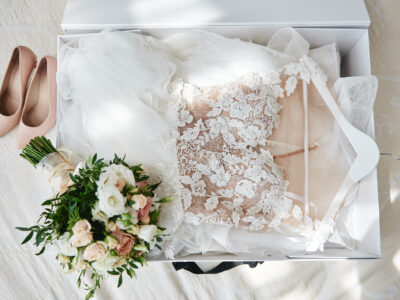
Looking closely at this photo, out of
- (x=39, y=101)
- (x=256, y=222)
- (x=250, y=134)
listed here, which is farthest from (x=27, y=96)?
(x=256, y=222)

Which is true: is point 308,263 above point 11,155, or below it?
below

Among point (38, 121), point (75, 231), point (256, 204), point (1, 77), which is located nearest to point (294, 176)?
point (256, 204)

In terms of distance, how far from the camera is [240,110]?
1137mm

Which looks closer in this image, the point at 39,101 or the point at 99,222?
the point at 99,222

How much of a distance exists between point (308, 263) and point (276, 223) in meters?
0.43

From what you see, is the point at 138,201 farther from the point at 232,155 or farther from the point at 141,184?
the point at 232,155

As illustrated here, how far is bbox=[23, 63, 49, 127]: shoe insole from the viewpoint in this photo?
1.46 metres

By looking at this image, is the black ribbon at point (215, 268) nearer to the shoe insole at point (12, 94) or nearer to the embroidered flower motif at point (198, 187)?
the embroidered flower motif at point (198, 187)

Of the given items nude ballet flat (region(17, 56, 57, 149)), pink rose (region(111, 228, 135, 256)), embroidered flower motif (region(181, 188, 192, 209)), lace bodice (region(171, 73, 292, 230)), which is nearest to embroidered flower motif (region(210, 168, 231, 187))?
lace bodice (region(171, 73, 292, 230))

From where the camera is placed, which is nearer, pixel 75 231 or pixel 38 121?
pixel 75 231

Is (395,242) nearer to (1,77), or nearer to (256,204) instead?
(256,204)

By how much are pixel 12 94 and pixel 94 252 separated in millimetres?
1002

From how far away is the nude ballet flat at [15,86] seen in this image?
1447 mm

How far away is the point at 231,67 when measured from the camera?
1251 millimetres
